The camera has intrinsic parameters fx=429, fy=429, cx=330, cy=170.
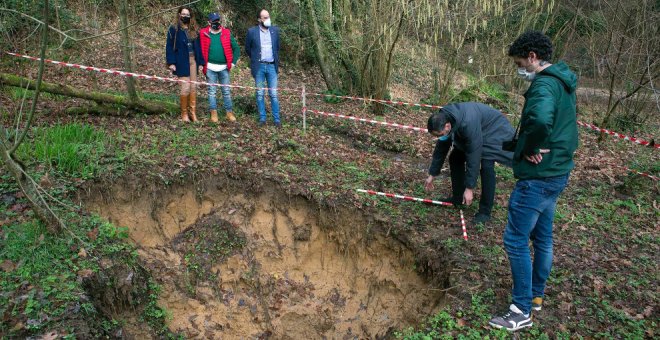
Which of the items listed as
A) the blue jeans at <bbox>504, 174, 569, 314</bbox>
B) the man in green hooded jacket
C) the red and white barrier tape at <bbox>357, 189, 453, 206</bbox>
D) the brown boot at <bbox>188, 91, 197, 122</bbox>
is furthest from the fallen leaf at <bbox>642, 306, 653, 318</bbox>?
the brown boot at <bbox>188, 91, 197, 122</bbox>

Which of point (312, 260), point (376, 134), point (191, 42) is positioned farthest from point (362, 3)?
point (312, 260)

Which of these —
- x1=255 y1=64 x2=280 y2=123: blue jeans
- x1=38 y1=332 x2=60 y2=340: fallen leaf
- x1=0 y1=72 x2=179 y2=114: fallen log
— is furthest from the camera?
x1=255 y1=64 x2=280 y2=123: blue jeans

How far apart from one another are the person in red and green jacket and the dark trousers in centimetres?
431

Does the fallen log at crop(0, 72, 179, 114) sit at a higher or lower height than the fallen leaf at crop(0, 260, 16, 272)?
higher

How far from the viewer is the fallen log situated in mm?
7141

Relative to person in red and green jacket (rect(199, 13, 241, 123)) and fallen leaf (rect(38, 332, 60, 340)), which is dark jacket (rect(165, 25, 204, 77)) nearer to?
person in red and green jacket (rect(199, 13, 241, 123))

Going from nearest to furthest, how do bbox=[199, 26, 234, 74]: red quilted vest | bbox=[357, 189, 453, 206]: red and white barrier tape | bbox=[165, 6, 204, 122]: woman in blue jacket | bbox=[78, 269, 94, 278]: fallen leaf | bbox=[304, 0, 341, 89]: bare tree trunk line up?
bbox=[78, 269, 94, 278]: fallen leaf < bbox=[357, 189, 453, 206]: red and white barrier tape < bbox=[165, 6, 204, 122]: woman in blue jacket < bbox=[199, 26, 234, 74]: red quilted vest < bbox=[304, 0, 341, 89]: bare tree trunk

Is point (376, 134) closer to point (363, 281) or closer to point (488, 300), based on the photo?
point (363, 281)

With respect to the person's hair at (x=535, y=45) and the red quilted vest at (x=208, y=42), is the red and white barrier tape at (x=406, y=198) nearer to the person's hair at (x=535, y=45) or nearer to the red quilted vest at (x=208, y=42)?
the person's hair at (x=535, y=45)

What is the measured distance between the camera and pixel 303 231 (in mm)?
6289

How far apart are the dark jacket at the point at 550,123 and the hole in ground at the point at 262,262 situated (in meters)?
2.26

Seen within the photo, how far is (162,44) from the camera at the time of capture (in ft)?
41.8

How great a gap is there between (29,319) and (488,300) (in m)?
4.27

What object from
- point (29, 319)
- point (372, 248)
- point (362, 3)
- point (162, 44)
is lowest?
point (372, 248)
